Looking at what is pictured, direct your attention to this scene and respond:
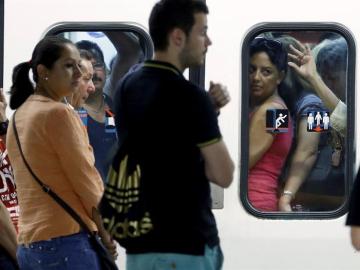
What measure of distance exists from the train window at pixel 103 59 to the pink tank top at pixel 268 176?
0.75 meters

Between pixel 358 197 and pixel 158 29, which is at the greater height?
pixel 158 29

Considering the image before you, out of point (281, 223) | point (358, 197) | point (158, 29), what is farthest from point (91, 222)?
point (281, 223)

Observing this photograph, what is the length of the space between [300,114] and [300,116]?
1 centimetres

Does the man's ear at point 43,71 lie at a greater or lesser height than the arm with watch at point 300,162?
greater

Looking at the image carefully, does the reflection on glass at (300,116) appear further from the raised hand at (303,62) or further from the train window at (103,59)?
the train window at (103,59)

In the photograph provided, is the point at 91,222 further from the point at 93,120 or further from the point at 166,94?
the point at 93,120

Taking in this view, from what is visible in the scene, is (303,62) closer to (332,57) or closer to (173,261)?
(332,57)

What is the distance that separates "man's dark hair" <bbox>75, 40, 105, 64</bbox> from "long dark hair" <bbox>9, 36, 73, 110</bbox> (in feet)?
3.31

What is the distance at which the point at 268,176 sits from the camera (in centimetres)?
504

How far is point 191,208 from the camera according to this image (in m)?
2.94

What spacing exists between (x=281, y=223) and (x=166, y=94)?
216cm

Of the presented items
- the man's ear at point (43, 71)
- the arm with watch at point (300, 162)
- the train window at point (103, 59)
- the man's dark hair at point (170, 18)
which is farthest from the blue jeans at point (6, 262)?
the arm with watch at point (300, 162)

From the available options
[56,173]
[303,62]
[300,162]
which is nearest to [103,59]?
[303,62]

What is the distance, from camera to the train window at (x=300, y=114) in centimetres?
496
